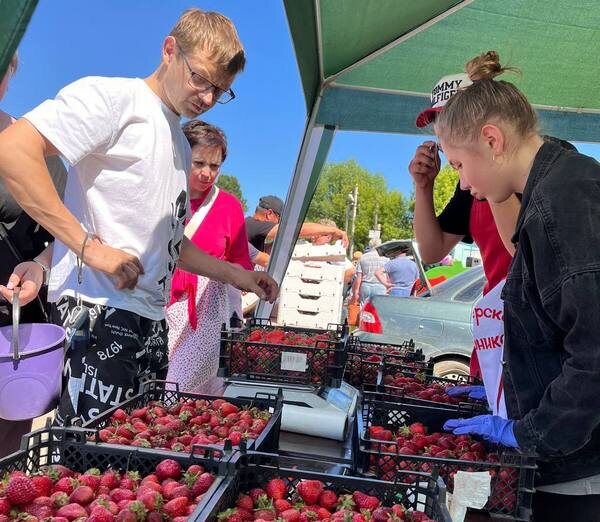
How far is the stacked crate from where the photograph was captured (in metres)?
5.42

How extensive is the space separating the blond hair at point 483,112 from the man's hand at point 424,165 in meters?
0.94

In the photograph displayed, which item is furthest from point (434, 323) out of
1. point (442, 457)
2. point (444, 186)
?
point (444, 186)

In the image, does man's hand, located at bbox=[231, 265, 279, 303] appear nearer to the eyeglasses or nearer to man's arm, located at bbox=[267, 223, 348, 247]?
the eyeglasses

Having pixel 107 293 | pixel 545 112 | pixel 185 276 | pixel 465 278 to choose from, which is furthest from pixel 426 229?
pixel 465 278

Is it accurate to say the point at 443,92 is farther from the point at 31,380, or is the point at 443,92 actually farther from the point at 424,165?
the point at 31,380

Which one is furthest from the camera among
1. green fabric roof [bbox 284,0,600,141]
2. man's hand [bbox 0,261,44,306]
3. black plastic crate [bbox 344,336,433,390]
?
green fabric roof [bbox 284,0,600,141]

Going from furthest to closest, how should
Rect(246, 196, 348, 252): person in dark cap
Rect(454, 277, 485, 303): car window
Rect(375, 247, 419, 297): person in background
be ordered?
Rect(375, 247, 419, 297): person in background < Rect(454, 277, 485, 303): car window < Rect(246, 196, 348, 252): person in dark cap

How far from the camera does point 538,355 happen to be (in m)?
1.40

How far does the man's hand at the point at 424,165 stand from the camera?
2.50 meters

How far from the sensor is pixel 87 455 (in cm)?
146

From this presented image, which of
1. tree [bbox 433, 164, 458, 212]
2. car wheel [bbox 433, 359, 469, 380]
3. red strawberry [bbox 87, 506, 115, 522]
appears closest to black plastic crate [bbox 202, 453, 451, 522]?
red strawberry [bbox 87, 506, 115, 522]

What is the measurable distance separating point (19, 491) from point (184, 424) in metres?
0.64

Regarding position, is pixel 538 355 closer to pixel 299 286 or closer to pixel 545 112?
pixel 545 112

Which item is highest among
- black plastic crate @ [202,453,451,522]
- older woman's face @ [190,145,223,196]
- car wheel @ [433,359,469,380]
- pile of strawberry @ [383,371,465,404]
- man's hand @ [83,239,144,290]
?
older woman's face @ [190,145,223,196]
